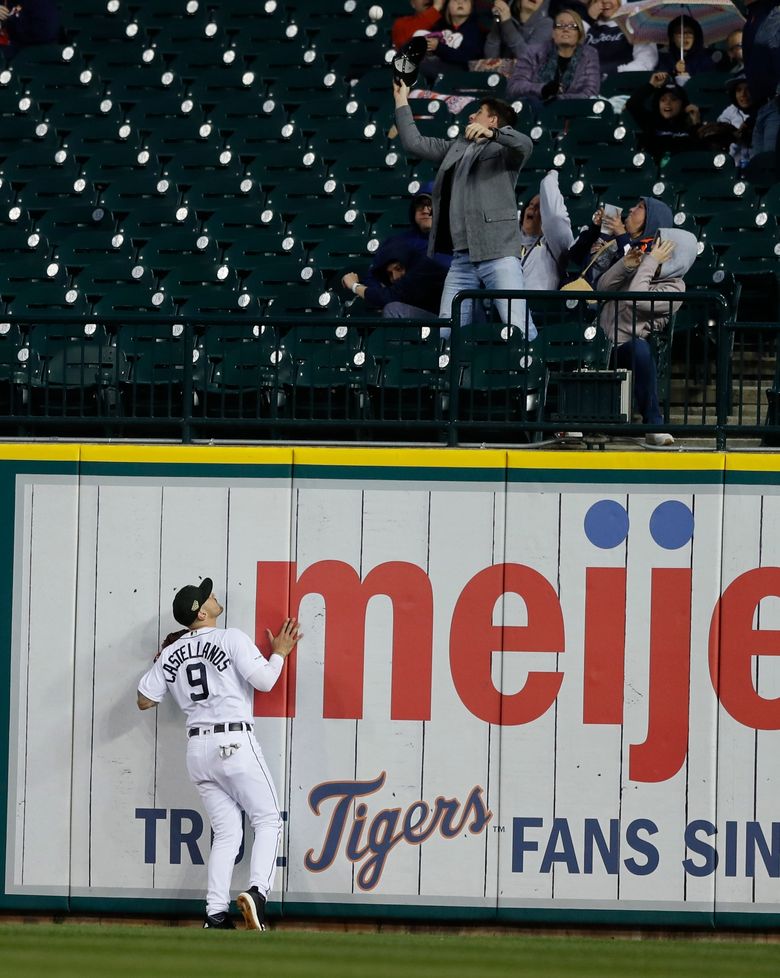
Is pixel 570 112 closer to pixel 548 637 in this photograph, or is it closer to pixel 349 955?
pixel 548 637

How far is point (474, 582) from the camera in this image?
7934 millimetres

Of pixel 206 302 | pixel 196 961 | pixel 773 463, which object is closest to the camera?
pixel 196 961

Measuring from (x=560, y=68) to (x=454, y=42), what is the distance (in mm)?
1120

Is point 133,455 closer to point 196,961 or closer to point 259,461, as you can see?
point 259,461

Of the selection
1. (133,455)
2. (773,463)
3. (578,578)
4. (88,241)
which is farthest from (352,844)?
(88,241)

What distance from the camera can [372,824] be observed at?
7.95 m

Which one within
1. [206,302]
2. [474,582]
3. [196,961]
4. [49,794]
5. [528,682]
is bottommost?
[196,961]

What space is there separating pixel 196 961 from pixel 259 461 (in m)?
2.62

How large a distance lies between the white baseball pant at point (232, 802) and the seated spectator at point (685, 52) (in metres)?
8.72

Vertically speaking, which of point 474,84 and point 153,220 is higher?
point 474,84

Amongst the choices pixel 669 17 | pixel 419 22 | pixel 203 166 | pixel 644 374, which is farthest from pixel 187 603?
pixel 669 17

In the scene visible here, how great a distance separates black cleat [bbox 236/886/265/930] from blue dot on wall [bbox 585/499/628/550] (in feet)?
8.45

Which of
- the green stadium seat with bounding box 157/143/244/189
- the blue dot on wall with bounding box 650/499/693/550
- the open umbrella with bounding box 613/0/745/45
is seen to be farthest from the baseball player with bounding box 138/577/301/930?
the open umbrella with bounding box 613/0/745/45

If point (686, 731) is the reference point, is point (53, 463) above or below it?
above
